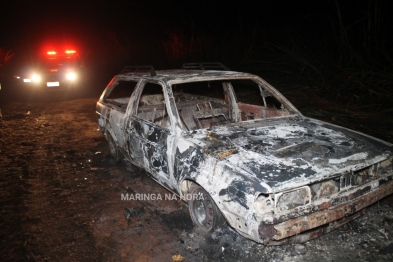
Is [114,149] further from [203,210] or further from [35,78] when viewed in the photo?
[35,78]

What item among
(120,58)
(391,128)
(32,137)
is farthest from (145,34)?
(391,128)

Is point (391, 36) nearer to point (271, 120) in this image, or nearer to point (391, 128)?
point (391, 128)

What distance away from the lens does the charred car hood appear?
7.44 feet

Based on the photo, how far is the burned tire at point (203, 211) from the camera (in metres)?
2.63

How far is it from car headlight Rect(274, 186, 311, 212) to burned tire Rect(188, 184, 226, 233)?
587mm

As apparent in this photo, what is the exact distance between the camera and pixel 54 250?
8.87 ft

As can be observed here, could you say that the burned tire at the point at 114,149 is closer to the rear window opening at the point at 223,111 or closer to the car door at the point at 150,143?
the car door at the point at 150,143

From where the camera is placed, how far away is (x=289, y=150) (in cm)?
263

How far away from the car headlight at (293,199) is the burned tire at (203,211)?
587 millimetres

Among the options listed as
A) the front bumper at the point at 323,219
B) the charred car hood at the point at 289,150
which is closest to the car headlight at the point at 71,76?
the charred car hood at the point at 289,150

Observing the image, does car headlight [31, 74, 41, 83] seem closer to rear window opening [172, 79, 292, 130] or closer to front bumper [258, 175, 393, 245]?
rear window opening [172, 79, 292, 130]

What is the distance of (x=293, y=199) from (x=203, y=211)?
2.99ft

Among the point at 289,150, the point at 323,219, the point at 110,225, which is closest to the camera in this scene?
the point at 323,219

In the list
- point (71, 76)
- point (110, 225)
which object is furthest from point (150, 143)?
point (71, 76)
